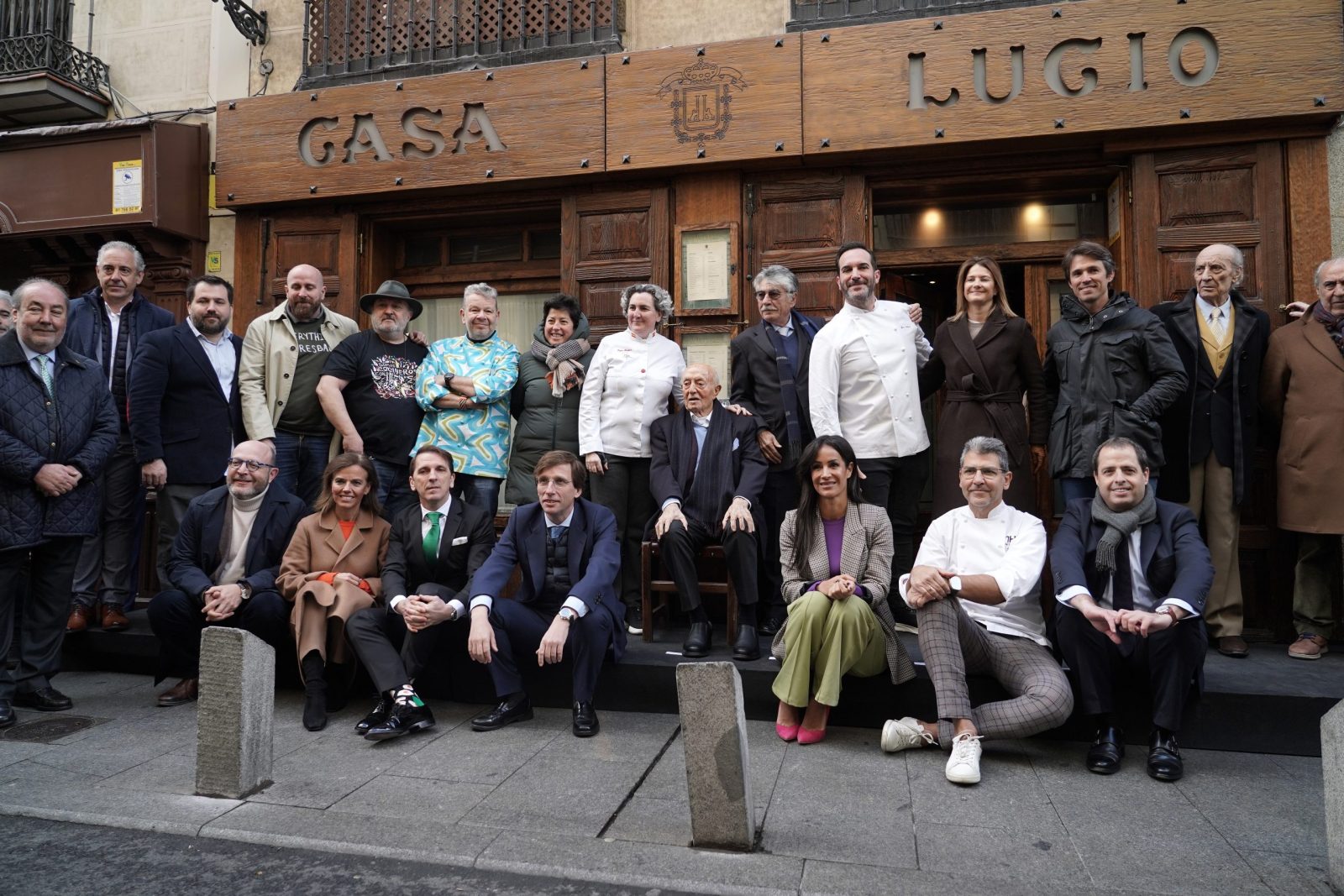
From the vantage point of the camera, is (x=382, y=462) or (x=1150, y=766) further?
(x=382, y=462)

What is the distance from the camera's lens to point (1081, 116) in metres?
5.39

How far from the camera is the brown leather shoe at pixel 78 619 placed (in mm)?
5230

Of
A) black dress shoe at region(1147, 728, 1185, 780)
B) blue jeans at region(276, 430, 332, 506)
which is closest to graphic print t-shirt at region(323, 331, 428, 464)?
blue jeans at region(276, 430, 332, 506)

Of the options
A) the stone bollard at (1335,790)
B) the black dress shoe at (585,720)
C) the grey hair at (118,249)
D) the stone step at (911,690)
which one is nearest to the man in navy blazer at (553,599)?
the black dress shoe at (585,720)

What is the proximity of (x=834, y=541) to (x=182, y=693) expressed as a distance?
11.6 feet

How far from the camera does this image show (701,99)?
5.98m

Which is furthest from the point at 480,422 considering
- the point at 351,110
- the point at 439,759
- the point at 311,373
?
the point at 351,110

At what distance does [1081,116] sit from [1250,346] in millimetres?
1741

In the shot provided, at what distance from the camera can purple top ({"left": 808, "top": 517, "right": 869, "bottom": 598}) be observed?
4.11 meters

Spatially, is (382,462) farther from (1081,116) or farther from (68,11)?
(68,11)

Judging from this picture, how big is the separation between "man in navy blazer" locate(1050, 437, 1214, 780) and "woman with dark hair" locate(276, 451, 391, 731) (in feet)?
10.9

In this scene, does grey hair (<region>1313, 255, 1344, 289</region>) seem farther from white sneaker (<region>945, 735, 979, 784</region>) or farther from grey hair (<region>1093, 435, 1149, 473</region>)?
white sneaker (<region>945, 735, 979, 784</region>)

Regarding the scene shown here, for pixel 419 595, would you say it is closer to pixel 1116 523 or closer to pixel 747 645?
pixel 747 645

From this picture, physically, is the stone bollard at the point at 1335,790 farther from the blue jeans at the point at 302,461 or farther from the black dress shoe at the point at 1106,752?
the blue jeans at the point at 302,461
